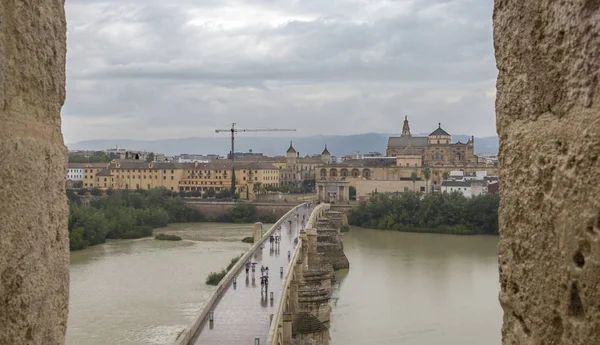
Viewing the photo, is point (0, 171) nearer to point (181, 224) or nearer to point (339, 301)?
point (339, 301)

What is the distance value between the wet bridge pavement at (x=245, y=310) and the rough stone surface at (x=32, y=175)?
8.15m

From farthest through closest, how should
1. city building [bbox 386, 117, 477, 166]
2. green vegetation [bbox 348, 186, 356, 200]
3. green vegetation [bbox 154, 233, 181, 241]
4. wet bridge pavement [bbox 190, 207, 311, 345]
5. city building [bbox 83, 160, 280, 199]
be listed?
city building [bbox 386, 117, 477, 166] → city building [bbox 83, 160, 280, 199] → green vegetation [bbox 348, 186, 356, 200] → green vegetation [bbox 154, 233, 181, 241] → wet bridge pavement [bbox 190, 207, 311, 345]

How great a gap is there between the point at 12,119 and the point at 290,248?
20.7 m

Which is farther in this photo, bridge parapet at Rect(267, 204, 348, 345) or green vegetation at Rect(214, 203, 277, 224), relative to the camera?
green vegetation at Rect(214, 203, 277, 224)

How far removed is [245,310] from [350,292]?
8775 mm

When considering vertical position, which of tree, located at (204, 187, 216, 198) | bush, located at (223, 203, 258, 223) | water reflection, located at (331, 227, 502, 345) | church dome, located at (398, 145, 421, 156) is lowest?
water reflection, located at (331, 227, 502, 345)

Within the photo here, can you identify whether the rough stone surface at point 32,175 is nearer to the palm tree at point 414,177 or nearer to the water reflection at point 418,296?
the water reflection at point 418,296

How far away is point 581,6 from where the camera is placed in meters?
1.60

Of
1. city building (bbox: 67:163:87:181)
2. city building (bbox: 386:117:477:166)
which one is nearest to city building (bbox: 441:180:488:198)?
city building (bbox: 386:117:477:166)

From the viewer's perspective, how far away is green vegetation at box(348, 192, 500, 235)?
3725cm

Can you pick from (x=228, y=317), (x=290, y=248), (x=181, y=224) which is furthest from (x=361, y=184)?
(x=228, y=317)

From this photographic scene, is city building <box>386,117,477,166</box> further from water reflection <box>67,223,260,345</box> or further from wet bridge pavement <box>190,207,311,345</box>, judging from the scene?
wet bridge pavement <box>190,207,311,345</box>

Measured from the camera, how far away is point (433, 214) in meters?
39.2

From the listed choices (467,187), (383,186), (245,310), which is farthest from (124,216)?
(245,310)
